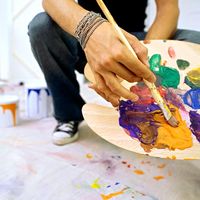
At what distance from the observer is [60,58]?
3.23 feet

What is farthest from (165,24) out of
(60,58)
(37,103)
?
(37,103)

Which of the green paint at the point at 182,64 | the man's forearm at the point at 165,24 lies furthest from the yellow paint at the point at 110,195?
the man's forearm at the point at 165,24

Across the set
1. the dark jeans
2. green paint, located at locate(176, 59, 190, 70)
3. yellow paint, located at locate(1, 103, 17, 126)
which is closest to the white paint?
yellow paint, located at locate(1, 103, 17, 126)

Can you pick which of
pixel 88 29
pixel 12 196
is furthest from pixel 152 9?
pixel 12 196

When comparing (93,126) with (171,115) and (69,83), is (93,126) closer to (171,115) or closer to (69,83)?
(171,115)

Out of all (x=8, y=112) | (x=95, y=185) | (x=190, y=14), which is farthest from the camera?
(x=190, y=14)

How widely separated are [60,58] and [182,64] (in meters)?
0.40

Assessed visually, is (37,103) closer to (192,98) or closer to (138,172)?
(138,172)

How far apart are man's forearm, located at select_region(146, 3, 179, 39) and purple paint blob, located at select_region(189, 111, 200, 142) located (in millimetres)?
306

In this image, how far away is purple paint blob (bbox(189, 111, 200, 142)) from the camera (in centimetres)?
66

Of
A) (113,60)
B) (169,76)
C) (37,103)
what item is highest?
(113,60)

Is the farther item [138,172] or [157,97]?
[138,172]

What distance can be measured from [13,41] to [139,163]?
152 cm

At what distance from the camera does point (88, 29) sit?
57 cm
